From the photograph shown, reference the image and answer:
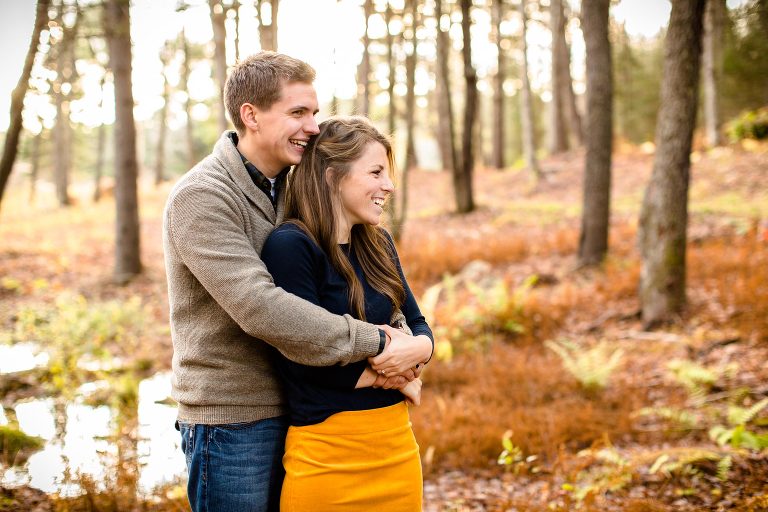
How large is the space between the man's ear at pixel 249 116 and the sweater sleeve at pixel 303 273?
0.45 meters

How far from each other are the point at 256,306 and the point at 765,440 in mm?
3779

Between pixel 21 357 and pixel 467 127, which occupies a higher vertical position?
pixel 467 127

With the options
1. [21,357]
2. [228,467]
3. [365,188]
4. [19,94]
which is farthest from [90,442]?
[19,94]

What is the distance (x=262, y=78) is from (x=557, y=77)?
2303 centimetres

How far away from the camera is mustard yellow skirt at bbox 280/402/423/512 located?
236cm

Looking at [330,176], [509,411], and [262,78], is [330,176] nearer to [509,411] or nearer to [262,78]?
[262,78]

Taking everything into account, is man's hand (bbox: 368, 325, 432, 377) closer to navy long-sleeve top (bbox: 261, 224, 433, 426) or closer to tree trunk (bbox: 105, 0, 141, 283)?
navy long-sleeve top (bbox: 261, 224, 433, 426)

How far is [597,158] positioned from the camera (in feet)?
36.1

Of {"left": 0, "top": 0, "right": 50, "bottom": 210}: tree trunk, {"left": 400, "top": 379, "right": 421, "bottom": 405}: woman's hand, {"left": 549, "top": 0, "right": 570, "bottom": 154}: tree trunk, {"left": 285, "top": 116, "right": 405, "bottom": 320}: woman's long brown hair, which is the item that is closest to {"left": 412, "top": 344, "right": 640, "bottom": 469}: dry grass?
{"left": 400, "top": 379, "right": 421, "bottom": 405}: woman's hand

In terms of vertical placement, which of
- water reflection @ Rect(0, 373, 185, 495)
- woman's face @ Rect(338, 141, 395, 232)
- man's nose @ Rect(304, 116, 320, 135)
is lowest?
water reflection @ Rect(0, 373, 185, 495)

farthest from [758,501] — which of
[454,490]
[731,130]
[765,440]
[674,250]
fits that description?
[731,130]

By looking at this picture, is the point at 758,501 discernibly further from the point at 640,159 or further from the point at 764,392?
the point at 640,159

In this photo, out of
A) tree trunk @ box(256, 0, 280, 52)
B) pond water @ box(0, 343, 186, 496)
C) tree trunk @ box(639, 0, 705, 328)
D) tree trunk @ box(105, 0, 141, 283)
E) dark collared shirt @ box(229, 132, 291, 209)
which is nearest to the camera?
dark collared shirt @ box(229, 132, 291, 209)

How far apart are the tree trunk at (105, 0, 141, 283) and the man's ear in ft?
37.6
